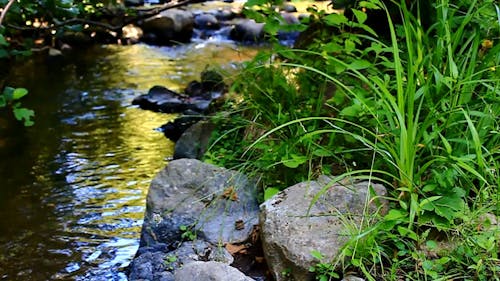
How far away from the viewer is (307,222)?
245 centimetres

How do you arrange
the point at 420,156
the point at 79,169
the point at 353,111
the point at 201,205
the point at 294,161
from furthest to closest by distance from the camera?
1. the point at 79,169
2. the point at 201,205
3. the point at 294,161
4. the point at 353,111
5. the point at 420,156

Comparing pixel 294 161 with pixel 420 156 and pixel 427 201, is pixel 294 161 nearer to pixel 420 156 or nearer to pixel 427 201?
pixel 420 156

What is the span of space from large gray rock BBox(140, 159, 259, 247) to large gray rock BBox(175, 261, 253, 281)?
1.55 ft

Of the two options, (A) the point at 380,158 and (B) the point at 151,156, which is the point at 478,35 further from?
(B) the point at 151,156

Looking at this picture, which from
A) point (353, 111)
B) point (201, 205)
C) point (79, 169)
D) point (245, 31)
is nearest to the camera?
point (353, 111)

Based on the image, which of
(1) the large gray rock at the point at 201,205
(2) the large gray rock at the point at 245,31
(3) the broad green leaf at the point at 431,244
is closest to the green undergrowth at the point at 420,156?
(3) the broad green leaf at the point at 431,244

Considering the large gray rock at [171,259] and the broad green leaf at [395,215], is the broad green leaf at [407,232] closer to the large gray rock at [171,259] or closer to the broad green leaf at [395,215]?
the broad green leaf at [395,215]

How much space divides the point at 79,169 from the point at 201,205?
2078 mm

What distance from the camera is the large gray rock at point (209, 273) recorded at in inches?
90.7

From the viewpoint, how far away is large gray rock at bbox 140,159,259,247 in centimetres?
296

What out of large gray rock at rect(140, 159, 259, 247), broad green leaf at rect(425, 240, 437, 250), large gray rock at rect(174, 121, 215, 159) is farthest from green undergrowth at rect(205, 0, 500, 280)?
large gray rock at rect(174, 121, 215, 159)

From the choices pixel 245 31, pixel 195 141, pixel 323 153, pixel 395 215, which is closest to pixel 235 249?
pixel 323 153

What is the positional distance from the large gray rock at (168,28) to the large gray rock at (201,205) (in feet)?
26.3

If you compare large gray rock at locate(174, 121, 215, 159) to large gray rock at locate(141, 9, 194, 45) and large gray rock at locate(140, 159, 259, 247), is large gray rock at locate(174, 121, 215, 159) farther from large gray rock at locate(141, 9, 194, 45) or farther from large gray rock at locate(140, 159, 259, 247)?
large gray rock at locate(141, 9, 194, 45)
